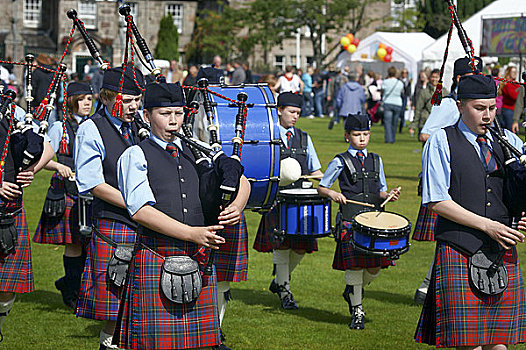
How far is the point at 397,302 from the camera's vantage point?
692cm

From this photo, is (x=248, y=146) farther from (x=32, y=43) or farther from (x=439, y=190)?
(x=32, y=43)

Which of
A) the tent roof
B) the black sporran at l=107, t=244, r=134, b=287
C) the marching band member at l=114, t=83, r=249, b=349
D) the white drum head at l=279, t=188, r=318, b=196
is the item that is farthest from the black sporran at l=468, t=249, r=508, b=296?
the tent roof

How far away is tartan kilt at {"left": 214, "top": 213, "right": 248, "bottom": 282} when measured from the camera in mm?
5887

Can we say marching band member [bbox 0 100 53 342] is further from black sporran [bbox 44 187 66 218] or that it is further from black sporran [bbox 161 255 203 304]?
black sporran [bbox 161 255 203 304]

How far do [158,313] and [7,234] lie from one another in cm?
163

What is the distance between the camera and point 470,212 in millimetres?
4137

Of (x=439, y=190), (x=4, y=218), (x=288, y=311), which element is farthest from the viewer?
(x=288, y=311)

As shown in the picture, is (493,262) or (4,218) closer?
(493,262)

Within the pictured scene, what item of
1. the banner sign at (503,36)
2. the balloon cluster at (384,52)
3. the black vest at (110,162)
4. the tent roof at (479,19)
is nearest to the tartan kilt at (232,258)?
the black vest at (110,162)

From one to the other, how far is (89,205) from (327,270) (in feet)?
8.82

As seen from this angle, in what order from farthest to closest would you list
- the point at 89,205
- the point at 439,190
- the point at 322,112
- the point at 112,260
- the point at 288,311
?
1. the point at 322,112
2. the point at 288,311
3. the point at 89,205
4. the point at 112,260
5. the point at 439,190

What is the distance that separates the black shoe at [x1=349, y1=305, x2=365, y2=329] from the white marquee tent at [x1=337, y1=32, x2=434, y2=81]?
20975mm

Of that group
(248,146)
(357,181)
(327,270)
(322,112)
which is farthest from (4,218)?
(322,112)

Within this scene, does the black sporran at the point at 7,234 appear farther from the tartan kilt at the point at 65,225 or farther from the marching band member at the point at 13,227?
the tartan kilt at the point at 65,225
